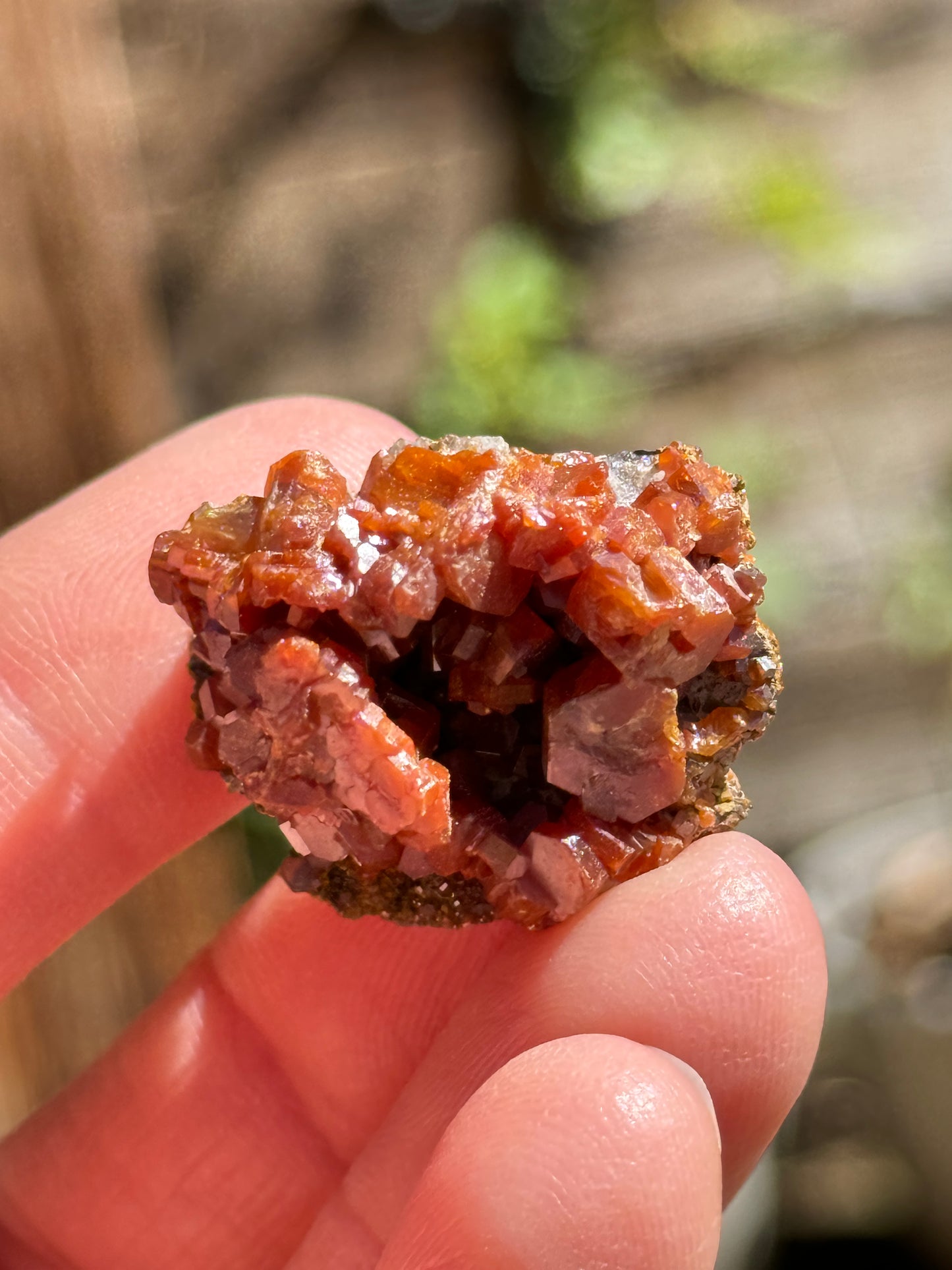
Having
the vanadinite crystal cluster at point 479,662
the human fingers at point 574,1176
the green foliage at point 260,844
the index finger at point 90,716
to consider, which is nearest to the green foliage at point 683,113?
the green foliage at point 260,844

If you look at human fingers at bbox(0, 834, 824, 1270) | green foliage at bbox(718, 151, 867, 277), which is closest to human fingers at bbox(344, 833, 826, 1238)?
human fingers at bbox(0, 834, 824, 1270)

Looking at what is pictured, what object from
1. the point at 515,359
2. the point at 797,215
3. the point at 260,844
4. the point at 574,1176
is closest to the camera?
the point at 574,1176

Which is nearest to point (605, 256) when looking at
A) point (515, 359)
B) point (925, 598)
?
point (515, 359)

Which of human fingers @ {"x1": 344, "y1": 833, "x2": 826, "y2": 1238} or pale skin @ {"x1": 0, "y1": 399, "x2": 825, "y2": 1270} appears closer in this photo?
pale skin @ {"x1": 0, "y1": 399, "x2": 825, "y2": 1270}

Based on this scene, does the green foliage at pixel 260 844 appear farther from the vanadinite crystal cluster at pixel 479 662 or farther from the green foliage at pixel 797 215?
the green foliage at pixel 797 215

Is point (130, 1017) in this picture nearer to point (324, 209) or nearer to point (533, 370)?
point (533, 370)

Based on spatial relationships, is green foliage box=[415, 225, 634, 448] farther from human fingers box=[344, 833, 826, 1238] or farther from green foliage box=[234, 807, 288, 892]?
human fingers box=[344, 833, 826, 1238]

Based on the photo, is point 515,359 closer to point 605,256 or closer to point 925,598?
point 605,256
